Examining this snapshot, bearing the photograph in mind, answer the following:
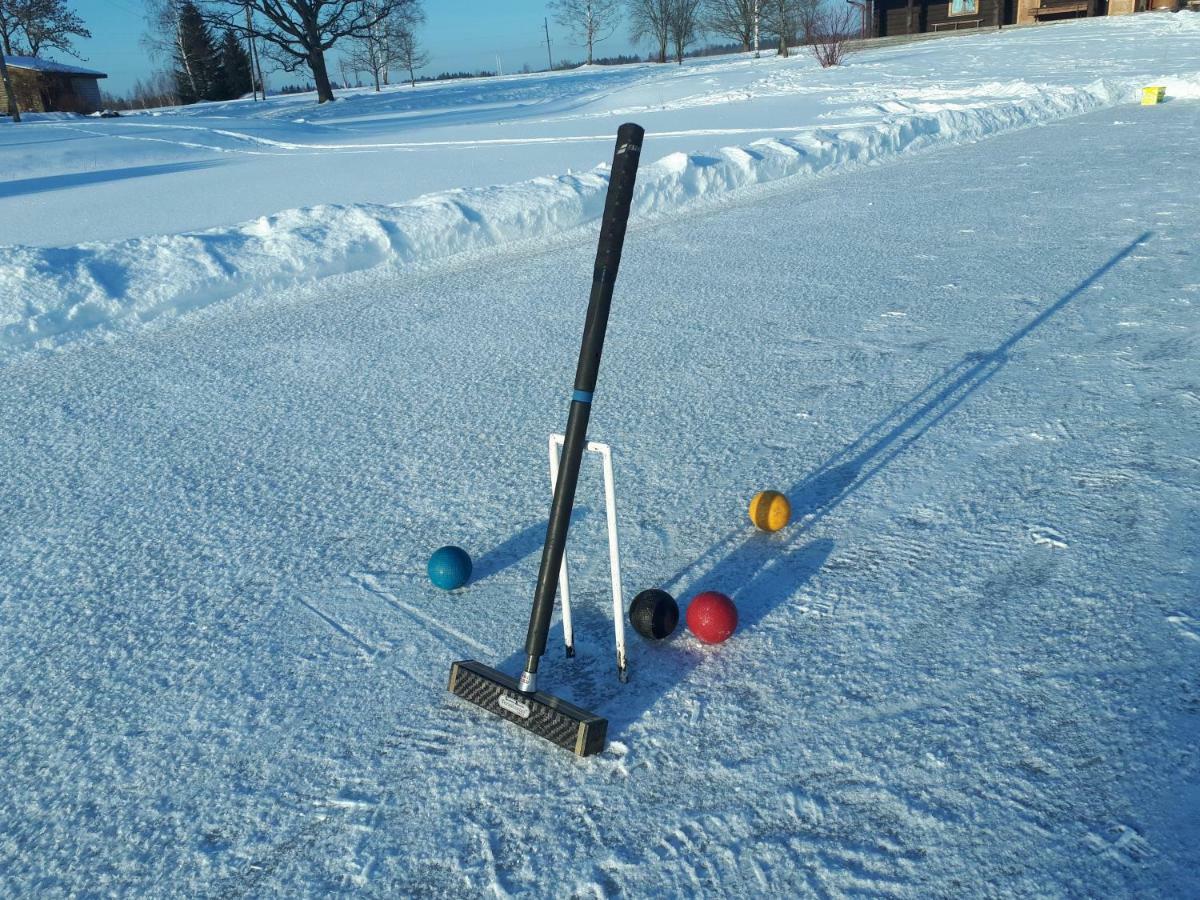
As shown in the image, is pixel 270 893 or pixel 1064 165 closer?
pixel 270 893

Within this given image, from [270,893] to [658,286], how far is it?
17.4 feet

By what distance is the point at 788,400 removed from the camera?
178 inches

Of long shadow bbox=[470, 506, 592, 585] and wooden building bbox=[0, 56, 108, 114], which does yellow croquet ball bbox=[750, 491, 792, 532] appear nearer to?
long shadow bbox=[470, 506, 592, 585]

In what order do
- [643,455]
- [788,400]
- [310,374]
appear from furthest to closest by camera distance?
[310,374] → [788,400] → [643,455]

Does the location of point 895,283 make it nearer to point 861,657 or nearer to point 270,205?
point 861,657

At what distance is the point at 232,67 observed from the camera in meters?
58.8

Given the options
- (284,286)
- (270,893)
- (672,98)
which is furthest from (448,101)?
(270,893)

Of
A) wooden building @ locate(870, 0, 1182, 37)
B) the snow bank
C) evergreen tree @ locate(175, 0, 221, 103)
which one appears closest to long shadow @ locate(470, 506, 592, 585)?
the snow bank

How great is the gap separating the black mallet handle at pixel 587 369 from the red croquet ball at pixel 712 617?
20.2 inches

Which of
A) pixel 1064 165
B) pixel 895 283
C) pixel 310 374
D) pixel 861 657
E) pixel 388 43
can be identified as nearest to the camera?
pixel 861 657

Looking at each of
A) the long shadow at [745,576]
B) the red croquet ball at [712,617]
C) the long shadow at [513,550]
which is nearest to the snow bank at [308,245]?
the long shadow at [513,550]

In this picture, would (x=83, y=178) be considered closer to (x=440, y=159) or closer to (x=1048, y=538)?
(x=440, y=159)

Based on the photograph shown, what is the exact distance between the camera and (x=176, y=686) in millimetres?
2605

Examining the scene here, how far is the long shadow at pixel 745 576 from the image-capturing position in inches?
98.9
